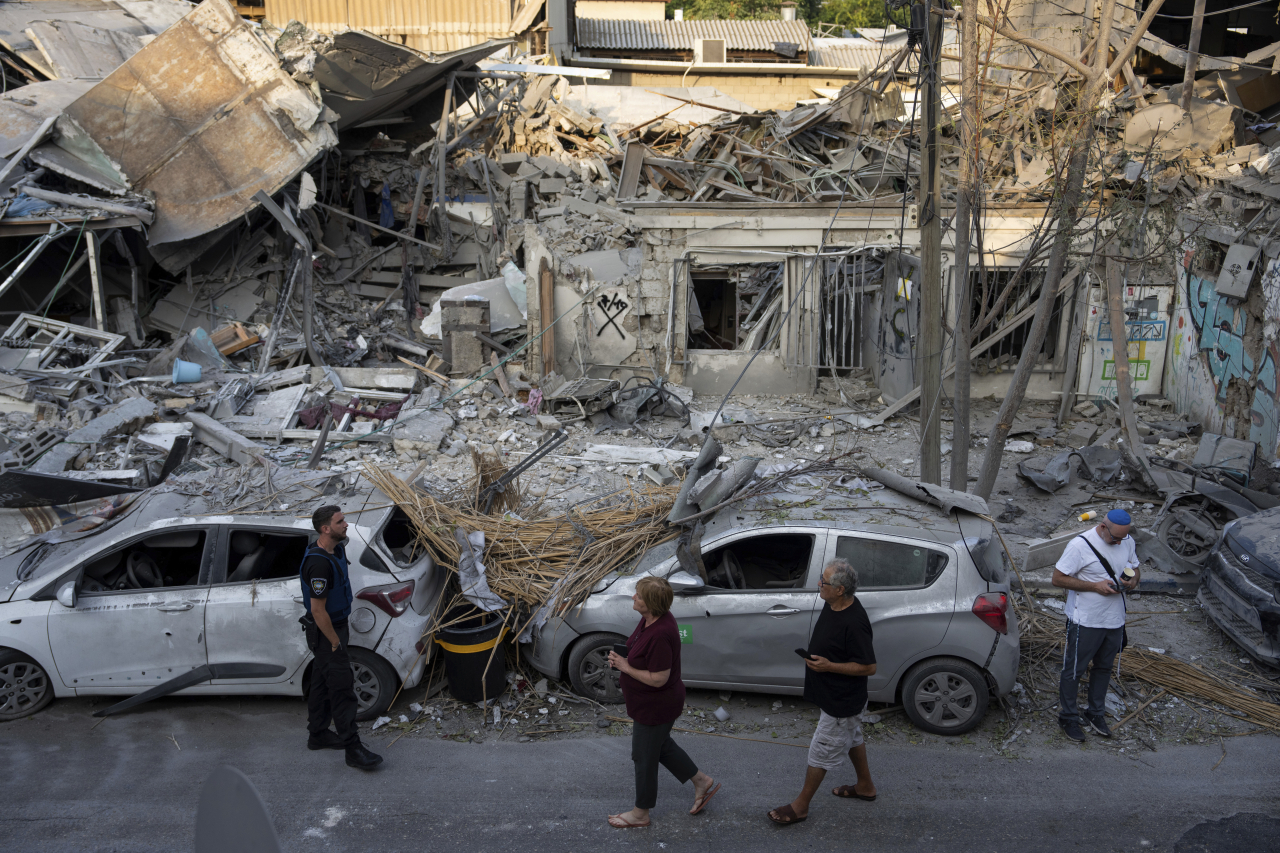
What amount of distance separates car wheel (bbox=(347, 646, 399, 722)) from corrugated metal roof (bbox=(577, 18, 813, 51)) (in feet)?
88.9

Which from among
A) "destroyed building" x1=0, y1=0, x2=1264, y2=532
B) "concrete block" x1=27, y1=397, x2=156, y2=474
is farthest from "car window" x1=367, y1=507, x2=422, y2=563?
"concrete block" x1=27, y1=397, x2=156, y2=474

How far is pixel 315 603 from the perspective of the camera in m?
4.97

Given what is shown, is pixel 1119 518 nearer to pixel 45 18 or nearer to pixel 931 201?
pixel 931 201

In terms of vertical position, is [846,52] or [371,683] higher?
[846,52]

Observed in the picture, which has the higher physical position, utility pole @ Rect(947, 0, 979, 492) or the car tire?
utility pole @ Rect(947, 0, 979, 492)

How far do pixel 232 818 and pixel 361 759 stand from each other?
3803 mm

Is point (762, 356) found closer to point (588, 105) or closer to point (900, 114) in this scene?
point (900, 114)

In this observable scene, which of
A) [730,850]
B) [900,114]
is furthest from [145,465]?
[900,114]

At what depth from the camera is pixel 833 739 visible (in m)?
4.46

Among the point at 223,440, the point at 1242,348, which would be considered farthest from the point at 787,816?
the point at 1242,348

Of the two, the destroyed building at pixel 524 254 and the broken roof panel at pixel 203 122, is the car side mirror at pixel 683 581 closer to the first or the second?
the destroyed building at pixel 524 254

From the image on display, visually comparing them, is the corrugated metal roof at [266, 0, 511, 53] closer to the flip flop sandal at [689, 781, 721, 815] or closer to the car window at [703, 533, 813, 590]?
the car window at [703, 533, 813, 590]

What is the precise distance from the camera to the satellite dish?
65.2 inches

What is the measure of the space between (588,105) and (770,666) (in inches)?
735
